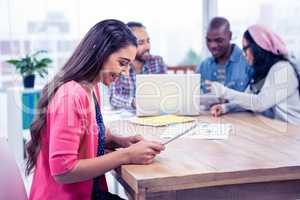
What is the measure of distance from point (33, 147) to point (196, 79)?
0.99 meters

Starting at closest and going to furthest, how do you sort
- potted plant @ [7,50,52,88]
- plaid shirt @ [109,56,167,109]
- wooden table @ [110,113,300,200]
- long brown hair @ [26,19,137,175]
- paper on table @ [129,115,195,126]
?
1. wooden table @ [110,113,300,200]
2. long brown hair @ [26,19,137,175]
3. paper on table @ [129,115,195,126]
4. plaid shirt @ [109,56,167,109]
5. potted plant @ [7,50,52,88]

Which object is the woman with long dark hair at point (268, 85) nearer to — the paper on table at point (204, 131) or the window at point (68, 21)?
the paper on table at point (204, 131)

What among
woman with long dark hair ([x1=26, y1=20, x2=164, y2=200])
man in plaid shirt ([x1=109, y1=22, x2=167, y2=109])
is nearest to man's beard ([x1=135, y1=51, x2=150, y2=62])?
man in plaid shirt ([x1=109, y1=22, x2=167, y2=109])

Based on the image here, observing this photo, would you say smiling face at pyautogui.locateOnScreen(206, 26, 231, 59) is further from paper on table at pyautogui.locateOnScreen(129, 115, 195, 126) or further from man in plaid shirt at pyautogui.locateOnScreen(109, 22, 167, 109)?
paper on table at pyautogui.locateOnScreen(129, 115, 195, 126)

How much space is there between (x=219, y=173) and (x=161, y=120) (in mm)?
792

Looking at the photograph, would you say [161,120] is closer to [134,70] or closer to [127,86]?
[127,86]

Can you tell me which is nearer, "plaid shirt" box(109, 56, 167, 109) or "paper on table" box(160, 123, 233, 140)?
"paper on table" box(160, 123, 233, 140)

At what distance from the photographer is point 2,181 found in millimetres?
1125

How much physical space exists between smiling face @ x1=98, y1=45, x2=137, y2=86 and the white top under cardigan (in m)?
0.91

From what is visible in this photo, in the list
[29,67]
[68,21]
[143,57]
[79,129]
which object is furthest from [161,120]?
[68,21]

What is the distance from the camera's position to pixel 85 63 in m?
1.23

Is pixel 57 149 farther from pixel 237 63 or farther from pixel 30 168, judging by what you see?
pixel 237 63

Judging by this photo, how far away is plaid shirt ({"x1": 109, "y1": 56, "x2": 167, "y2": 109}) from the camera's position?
229cm

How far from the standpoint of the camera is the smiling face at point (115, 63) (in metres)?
1.26
